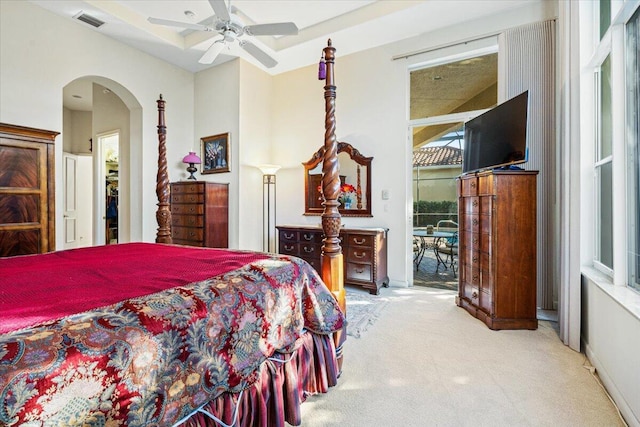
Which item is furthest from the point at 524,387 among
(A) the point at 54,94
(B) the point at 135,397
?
(A) the point at 54,94

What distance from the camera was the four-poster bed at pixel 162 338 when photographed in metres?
0.75

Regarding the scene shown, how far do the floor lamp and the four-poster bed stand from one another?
118 inches

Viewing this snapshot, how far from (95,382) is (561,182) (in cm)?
330

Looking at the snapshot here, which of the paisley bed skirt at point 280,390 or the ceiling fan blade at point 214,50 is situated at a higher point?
the ceiling fan blade at point 214,50

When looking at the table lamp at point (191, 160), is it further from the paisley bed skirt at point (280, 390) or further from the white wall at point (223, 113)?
the paisley bed skirt at point (280, 390)

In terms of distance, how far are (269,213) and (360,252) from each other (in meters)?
1.81

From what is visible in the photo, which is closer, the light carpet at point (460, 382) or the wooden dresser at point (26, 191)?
the light carpet at point (460, 382)

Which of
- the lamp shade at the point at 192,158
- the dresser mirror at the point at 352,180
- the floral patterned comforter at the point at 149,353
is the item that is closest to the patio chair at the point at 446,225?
the dresser mirror at the point at 352,180

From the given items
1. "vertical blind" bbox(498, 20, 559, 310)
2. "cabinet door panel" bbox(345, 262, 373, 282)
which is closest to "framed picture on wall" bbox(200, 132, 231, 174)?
"cabinet door panel" bbox(345, 262, 373, 282)

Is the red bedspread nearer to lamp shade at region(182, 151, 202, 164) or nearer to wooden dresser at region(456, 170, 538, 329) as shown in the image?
wooden dresser at region(456, 170, 538, 329)

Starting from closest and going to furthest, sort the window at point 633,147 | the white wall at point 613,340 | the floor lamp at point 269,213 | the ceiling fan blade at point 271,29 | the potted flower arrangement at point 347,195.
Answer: the white wall at point 613,340
the window at point 633,147
the ceiling fan blade at point 271,29
the potted flower arrangement at point 347,195
the floor lamp at point 269,213

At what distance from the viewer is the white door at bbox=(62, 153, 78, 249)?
606cm

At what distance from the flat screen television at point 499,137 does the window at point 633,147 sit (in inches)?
31.7

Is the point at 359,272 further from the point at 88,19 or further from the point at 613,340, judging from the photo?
the point at 88,19
